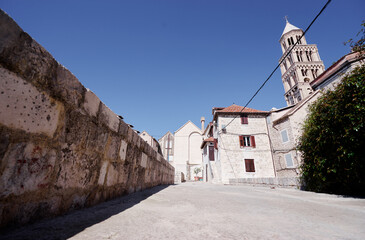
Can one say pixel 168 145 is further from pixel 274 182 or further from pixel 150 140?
pixel 274 182

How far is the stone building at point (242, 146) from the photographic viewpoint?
17.3 metres

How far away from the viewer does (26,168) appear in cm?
105

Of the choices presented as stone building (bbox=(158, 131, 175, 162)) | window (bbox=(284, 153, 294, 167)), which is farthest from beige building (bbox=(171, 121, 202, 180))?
window (bbox=(284, 153, 294, 167))

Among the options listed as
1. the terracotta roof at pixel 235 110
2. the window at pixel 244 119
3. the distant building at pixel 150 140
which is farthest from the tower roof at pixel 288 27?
the distant building at pixel 150 140

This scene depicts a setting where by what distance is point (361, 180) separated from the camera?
500 centimetres

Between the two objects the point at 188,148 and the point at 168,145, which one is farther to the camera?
the point at 168,145

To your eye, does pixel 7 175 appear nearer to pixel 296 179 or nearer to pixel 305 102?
pixel 296 179

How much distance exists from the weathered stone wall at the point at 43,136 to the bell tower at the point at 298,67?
44.6 meters

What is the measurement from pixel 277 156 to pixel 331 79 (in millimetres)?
8647

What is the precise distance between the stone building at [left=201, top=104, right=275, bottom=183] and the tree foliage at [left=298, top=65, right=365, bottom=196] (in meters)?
10.7

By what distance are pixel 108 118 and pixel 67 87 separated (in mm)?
675

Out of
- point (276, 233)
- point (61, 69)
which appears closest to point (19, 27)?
point (61, 69)

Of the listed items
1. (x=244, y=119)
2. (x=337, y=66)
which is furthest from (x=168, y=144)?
(x=337, y=66)

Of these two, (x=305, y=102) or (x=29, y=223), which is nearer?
(x=29, y=223)
